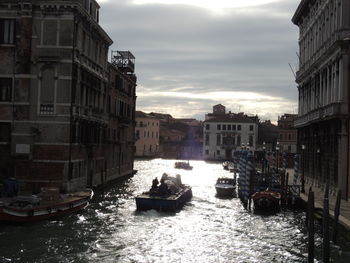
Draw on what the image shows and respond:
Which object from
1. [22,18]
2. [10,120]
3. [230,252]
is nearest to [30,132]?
[10,120]

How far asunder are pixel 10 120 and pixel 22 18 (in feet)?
16.6

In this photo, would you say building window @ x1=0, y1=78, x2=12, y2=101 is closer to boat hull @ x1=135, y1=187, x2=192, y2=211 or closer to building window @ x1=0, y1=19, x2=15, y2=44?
building window @ x1=0, y1=19, x2=15, y2=44

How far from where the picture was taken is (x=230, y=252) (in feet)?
53.1

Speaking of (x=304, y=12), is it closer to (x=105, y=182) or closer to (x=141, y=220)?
(x=105, y=182)

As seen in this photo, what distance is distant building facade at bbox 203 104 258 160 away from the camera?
93.7 metres

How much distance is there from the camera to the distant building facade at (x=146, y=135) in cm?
9819

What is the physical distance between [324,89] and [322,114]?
1831 mm

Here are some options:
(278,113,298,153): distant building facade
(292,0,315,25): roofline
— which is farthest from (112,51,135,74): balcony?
(278,113,298,153): distant building facade

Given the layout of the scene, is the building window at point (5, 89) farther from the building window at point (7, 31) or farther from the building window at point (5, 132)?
the building window at point (7, 31)

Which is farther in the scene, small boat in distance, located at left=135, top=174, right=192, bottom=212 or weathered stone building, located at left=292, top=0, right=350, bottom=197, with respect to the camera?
weathered stone building, located at left=292, top=0, right=350, bottom=197

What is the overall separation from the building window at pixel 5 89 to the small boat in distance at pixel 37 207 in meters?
6.43

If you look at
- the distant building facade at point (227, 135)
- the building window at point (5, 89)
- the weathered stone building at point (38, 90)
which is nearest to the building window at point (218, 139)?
the distant building facade at point (227, 135)

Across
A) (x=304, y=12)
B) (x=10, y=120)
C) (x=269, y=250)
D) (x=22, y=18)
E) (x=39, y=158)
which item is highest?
(x=304, y=12)

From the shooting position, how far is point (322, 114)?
93.1ft
